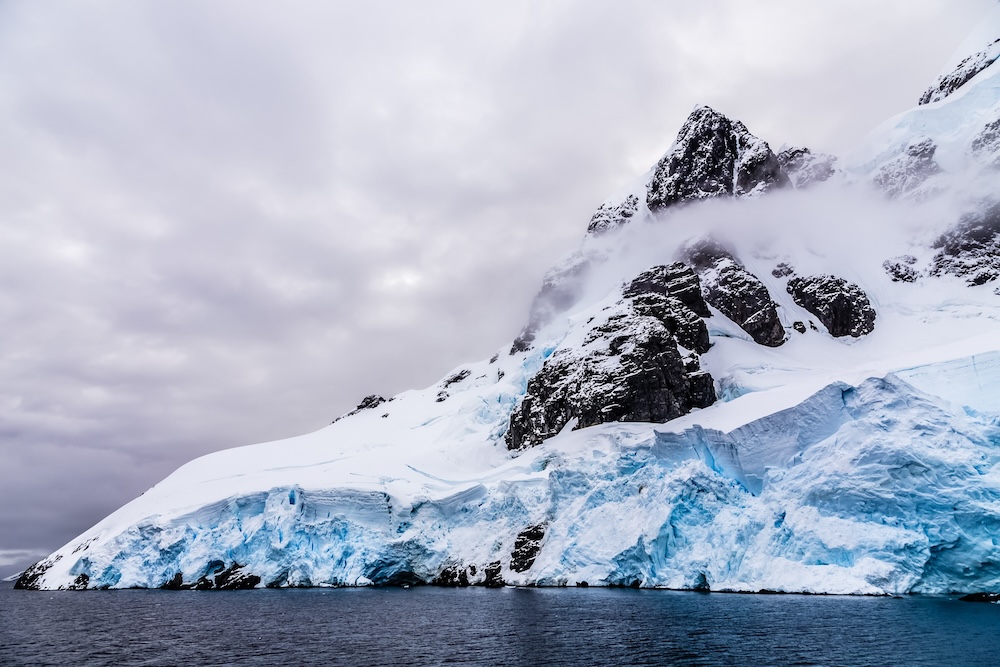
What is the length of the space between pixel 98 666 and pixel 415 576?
106 feet

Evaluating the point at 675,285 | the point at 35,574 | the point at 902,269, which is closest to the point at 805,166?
the point at 902,269

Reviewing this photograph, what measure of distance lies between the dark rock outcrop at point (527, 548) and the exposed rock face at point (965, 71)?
9326 cm

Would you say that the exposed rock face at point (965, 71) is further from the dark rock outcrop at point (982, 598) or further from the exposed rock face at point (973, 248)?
the dark rock outcrop at point (982, 598)

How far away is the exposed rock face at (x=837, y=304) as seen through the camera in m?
77.0

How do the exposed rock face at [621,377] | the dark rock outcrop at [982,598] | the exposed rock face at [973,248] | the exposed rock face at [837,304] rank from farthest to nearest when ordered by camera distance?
the exposed rock face at [837,304] → the exposed rock face at [973,248] → the exposed rock face at [621,377] → the dark rock outcrop at [982,598]

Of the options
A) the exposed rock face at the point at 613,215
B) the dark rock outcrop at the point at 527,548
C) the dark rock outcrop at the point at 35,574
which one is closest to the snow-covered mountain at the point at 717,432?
the dark rock outcrop at the point at 527,548

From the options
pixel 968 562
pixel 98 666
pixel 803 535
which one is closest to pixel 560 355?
pixel 803 535

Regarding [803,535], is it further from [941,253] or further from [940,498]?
[941,253]

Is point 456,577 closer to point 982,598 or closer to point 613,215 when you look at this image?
point 982,598

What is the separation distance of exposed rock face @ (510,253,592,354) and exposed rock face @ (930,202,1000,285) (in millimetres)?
51778

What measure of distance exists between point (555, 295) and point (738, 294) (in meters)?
41.2

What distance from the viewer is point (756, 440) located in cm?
4700

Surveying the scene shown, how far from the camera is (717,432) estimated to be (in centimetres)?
4831

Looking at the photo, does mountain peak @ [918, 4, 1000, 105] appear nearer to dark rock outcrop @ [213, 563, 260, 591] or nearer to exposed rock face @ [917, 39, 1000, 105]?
exposed rock face @ [917, 39, 1000, 105]
